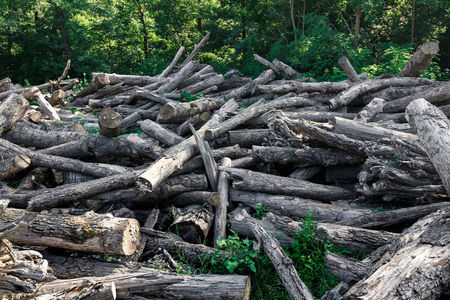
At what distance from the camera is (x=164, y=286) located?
3.81 metres

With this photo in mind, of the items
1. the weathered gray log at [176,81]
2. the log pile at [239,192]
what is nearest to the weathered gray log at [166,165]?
the log pile at [239,192]

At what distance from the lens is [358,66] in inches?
482

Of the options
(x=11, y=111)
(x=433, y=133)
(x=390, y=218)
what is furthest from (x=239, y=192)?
(x=11, y=111)

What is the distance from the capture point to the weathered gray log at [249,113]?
6.82 m

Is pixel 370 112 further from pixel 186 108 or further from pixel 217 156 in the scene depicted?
pixel 186 108

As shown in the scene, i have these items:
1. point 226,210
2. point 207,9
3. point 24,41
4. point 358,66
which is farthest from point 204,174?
point 24,41

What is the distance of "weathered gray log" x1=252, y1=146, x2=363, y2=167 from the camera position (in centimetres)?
574

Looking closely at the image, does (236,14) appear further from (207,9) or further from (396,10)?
(396,10)

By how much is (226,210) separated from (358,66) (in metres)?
8.90

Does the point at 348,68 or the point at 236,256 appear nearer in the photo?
the point at 236,256

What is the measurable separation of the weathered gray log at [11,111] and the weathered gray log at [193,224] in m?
4.69

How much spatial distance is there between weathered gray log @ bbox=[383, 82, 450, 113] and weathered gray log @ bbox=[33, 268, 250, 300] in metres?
5.89

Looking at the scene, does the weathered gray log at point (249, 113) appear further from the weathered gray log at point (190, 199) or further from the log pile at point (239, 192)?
the weathered gray log at point (190, 199)

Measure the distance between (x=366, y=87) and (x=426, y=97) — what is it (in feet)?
4.05
